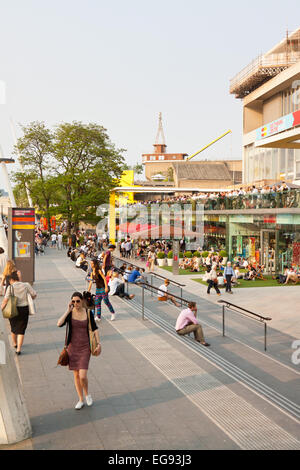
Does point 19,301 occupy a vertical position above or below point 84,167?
below

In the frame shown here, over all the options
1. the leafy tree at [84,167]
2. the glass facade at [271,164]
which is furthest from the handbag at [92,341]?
the leafy tree at [84,167]

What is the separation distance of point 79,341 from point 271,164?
115 feet

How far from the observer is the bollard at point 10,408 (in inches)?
216

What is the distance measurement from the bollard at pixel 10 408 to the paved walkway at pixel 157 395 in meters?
0.15

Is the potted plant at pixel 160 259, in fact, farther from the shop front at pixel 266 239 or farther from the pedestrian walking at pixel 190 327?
the pedestrian walking at pixel 190 327

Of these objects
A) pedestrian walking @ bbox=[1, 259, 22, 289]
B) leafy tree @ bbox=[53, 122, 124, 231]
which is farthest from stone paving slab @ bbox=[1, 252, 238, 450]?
leafy tree @ bbox=[53, 122, 124, 231]

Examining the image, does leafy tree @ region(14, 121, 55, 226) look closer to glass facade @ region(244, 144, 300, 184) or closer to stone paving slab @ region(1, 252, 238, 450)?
glass facade @ region(244, 144, 300, 184)

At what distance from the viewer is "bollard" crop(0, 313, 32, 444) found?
549 cm

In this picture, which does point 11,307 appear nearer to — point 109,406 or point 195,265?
point 109,406

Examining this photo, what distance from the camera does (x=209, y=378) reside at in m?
7.94

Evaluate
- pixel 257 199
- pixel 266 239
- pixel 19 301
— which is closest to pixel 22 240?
pixel 19 301

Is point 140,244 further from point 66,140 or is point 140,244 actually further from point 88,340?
point 88,340

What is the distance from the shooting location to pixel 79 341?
21.5ft

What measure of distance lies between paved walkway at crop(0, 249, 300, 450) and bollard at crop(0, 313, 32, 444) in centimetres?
15
